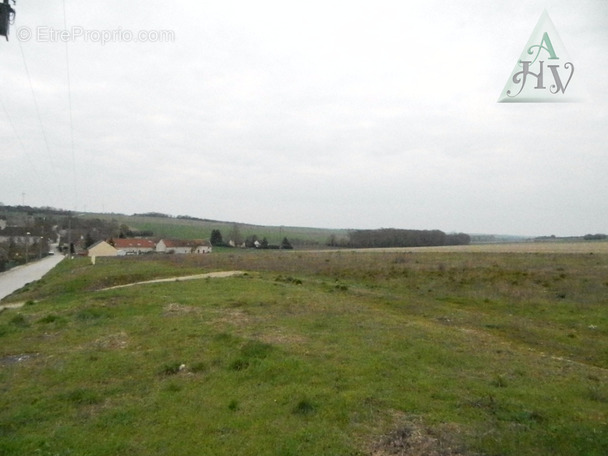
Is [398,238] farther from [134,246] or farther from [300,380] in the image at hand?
[300,380]

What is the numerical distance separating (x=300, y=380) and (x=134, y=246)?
83.4 m

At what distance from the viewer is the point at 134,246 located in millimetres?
85438

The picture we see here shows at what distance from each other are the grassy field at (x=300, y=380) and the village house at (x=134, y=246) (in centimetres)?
7076

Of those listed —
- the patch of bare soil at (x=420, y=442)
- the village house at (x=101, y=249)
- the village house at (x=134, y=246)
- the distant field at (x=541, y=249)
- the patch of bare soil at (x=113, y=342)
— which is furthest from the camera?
the village house at (x=134, y=246)

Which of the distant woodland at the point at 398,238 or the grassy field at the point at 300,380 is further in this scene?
the distant woodland at the point at 398,238

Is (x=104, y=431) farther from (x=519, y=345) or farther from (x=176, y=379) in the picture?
(x=519, y=345)

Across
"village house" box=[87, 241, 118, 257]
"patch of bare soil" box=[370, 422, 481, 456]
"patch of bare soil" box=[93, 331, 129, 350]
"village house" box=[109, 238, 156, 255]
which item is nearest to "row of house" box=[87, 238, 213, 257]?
"village house" box=[109, 238, 156, 255]

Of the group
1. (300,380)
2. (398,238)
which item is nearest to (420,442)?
(300,380)

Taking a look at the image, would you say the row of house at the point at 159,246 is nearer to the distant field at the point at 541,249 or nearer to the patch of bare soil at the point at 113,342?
the distant field at the point at 541,249

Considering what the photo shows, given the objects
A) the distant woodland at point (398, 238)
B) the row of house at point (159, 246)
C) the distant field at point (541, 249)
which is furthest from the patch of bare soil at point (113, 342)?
the distant woodland at point (398, 238)

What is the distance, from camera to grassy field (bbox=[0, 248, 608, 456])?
564cm

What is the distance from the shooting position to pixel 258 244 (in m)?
95.3

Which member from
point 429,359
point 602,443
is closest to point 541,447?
point 602,443

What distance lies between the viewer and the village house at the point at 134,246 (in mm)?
84000
